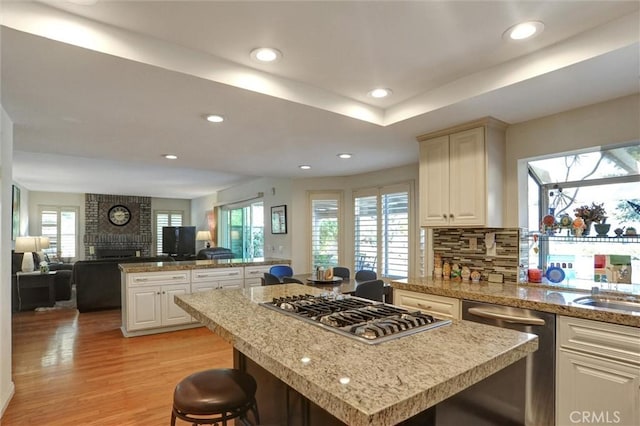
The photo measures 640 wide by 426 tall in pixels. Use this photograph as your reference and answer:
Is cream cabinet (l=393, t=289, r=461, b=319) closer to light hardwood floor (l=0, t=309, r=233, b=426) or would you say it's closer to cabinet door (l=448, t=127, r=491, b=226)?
cabinet door (l=448, t=127, r=491, b=226)

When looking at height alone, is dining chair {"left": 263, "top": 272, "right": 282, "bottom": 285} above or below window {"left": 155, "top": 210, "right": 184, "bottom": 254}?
below

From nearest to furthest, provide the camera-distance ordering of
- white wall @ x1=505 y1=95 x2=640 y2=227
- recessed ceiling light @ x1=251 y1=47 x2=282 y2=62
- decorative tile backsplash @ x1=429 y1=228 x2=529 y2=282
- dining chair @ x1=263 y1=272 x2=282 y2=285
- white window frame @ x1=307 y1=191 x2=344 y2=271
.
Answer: recessed ceiling light @ x1=251 y1=47 x2=282 y2=62
white wall @ x1=505 y1=95 x2=640 y2=227
decorative tile backsplash @ x1=429 y1=228 x2=529 y2=282
dining chair @ x1=263 y1=272 x2=282 y2=285
white window frame @ x1=307 y1=191 x2=344 y2=271

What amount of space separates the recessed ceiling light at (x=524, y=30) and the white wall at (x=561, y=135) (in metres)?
1.01

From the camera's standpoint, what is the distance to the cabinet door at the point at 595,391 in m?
1.82

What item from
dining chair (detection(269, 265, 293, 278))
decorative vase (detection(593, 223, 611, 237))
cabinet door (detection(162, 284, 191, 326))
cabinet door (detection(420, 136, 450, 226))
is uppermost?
cabinet door (detection(420, 136, 450, 226))

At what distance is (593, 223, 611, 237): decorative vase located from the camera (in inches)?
97.9

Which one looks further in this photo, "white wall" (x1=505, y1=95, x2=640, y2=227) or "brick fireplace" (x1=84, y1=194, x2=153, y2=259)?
"brick fireplace" (x1=84, y1=194, x2=153, y2=259)

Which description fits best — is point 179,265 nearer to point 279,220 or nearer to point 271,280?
point 271,280

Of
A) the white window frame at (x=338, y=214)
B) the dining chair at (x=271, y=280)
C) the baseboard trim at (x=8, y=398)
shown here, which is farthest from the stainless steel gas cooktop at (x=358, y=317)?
the white window frame at (x=338, y=214)

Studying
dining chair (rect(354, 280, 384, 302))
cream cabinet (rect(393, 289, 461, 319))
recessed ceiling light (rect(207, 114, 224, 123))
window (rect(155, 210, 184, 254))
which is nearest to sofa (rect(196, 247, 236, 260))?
window (rect(155, 210, 184, 254))

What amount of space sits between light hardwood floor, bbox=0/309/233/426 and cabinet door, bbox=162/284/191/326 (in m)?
0.16

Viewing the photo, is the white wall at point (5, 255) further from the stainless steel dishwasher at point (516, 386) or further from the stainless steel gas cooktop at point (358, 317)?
the stainless steel dishwasher at point (516, 386)

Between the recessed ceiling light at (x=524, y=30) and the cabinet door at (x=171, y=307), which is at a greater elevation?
the recessed ceiling light at (x=524, y=30)

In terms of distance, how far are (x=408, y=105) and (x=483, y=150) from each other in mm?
689
